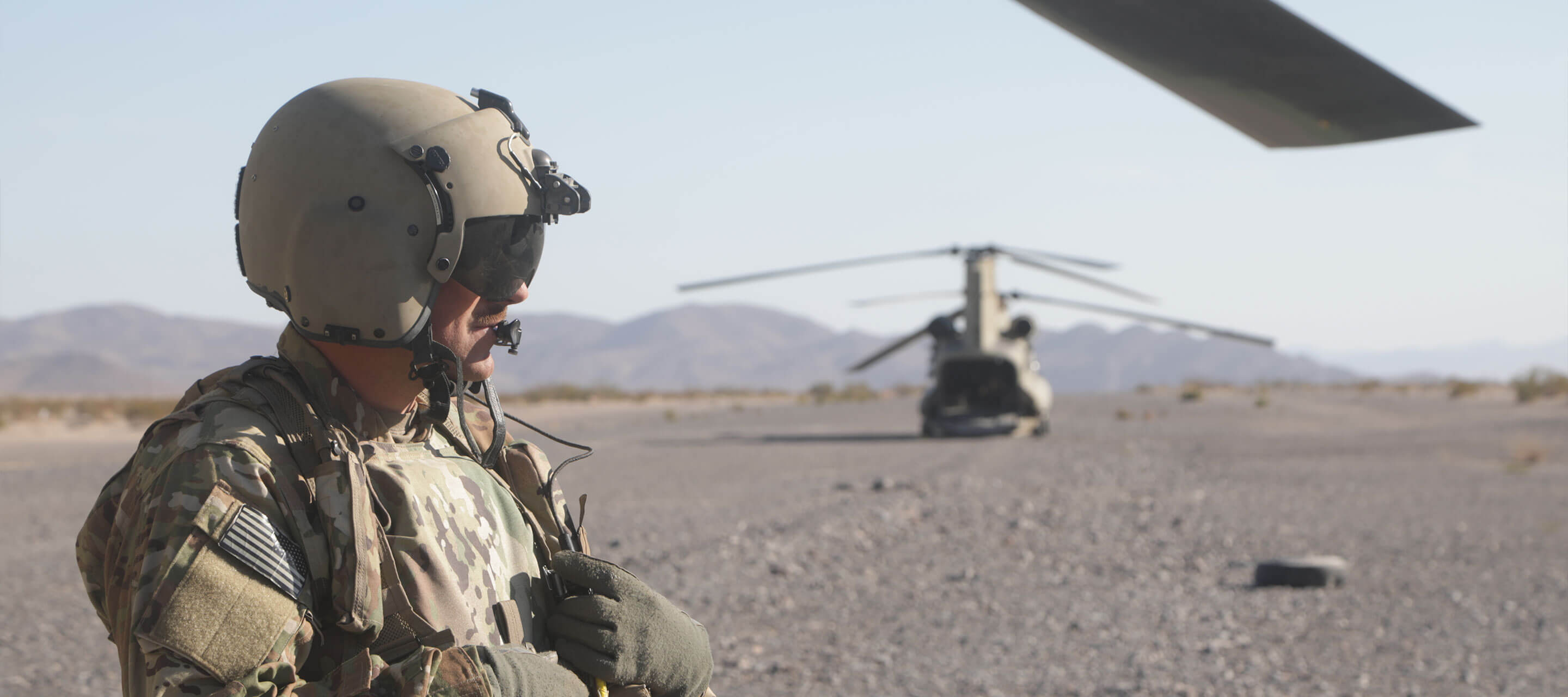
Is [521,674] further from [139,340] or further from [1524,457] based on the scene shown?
[139,340]

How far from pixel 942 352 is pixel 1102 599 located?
13.7 metres

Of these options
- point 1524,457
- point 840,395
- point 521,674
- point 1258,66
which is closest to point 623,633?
point 521,674

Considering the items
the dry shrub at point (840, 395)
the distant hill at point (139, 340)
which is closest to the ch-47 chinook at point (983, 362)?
the dry shrub at point (840, 395)

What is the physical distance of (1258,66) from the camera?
1295 millimetres

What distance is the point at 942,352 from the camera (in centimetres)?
2092

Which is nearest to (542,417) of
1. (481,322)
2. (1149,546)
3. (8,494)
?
(8,494)

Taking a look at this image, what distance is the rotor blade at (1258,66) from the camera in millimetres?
1216

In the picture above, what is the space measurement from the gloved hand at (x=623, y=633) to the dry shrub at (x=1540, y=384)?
35.9 meters

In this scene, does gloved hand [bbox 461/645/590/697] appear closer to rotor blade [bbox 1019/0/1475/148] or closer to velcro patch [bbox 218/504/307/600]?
velcro patch [bbox 218/504/307/600]

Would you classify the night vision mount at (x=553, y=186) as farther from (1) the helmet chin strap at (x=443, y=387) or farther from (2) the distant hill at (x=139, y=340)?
(2) the distant hill at (x=139, y=340)

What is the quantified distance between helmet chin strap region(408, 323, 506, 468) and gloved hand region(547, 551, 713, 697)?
0.29 meters

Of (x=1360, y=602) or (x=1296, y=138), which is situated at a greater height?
(x=1296, y=138)

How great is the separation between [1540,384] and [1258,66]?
40.6 m

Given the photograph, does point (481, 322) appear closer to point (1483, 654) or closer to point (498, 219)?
point (498, 219)
